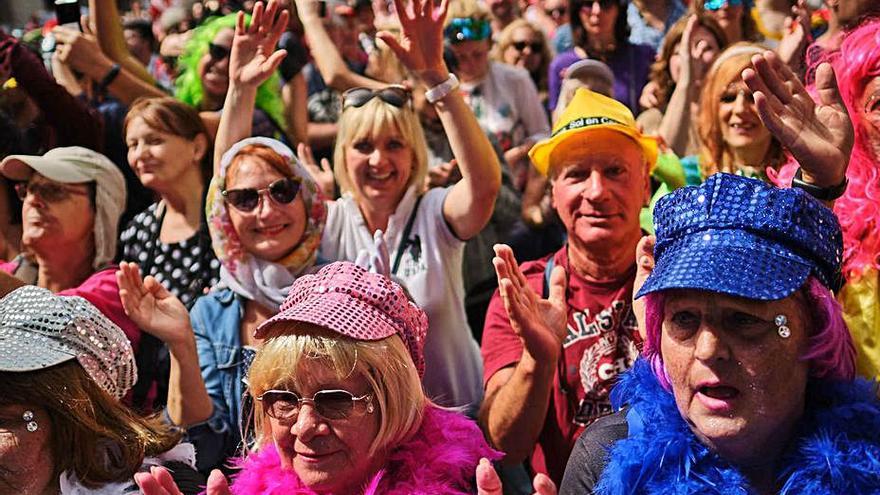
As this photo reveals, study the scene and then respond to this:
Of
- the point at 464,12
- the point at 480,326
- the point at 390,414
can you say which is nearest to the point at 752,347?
the point at 390,414

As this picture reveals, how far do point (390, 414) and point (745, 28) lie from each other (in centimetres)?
371

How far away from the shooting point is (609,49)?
246 inches

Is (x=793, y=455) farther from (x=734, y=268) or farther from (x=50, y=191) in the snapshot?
(x=50, y=191)

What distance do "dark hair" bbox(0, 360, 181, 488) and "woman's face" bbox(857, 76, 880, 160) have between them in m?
1.97

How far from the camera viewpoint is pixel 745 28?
5711 millimetres

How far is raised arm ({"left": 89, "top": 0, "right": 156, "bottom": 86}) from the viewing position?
19.3 feet

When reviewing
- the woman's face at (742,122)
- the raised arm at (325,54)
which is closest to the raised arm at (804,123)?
the woman's face at (742,122)

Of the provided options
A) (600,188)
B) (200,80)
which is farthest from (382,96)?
(200,80)

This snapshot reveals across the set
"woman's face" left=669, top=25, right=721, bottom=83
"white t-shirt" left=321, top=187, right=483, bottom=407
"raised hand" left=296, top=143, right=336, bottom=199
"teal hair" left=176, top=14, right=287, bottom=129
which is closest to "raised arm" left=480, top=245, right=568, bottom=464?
"white t-shirt" left=321, top=187, right=483, bottom=407

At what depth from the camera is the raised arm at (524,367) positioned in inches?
120

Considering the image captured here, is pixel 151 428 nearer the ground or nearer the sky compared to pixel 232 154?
nearer the ground

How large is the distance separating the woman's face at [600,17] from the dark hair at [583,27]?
3 centimetres

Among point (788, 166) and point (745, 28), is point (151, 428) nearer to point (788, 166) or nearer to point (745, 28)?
point (788, 166)

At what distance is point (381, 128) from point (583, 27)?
2.31m
